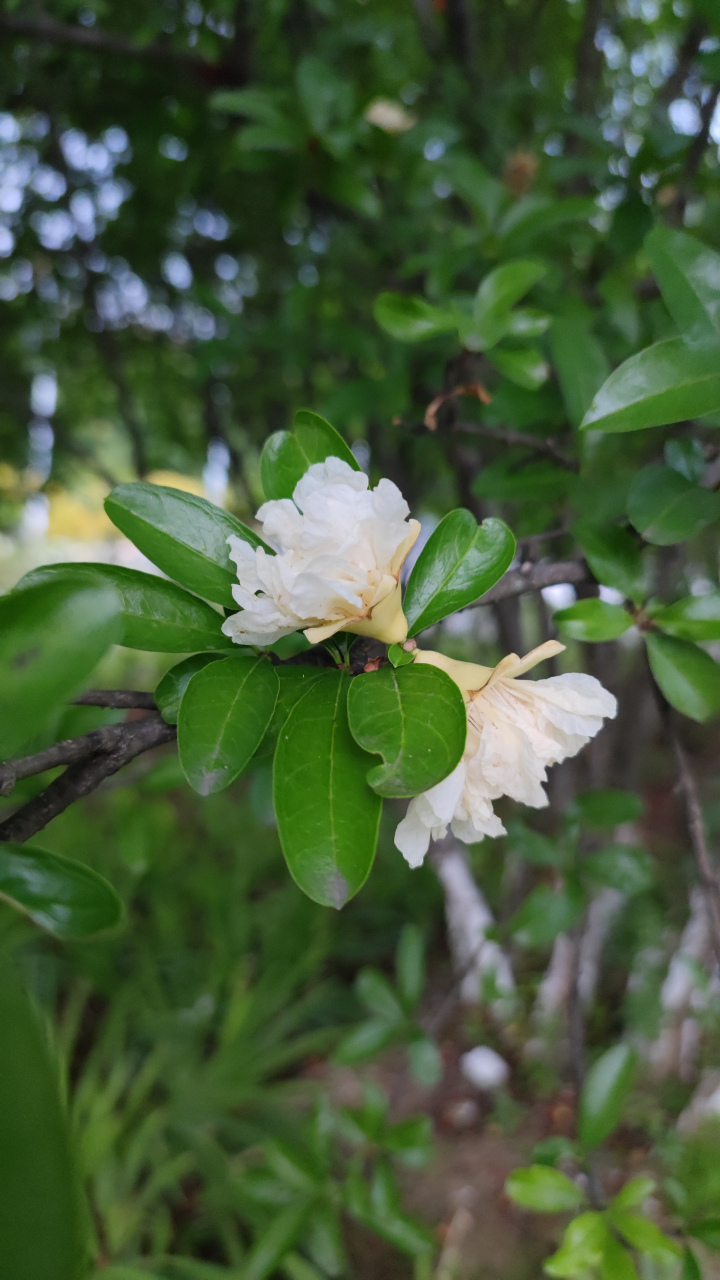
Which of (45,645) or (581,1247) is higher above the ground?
(45,645)

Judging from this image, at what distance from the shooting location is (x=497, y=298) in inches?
23.3

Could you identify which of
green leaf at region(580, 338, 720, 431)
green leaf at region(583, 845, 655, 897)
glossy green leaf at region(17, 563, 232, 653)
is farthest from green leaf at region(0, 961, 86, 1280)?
green leaf at region(583, 845, 655, 897)

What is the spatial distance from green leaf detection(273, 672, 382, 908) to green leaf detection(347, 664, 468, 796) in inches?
A: 0.8

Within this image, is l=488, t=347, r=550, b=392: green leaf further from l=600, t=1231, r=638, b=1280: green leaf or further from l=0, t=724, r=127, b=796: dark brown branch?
l=600, t=1231, r=638, b=1280: green leaf

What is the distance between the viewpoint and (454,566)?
1.31 ft

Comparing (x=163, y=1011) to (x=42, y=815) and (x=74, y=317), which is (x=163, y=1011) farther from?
(x=74, y=317)

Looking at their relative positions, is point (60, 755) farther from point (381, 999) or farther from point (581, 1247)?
point (381, 999)

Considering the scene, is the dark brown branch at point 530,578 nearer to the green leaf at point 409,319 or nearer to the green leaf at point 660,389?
the green leaf at point 660,389

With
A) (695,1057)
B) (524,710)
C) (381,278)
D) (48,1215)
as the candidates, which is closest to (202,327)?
(381,278)

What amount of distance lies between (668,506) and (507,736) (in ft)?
0.75

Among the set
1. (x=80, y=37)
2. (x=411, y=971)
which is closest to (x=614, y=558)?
(x=411, y=971)

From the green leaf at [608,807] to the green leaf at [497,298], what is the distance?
19.5 inches

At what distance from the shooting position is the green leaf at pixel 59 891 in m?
0.33

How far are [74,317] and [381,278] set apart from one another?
0.98 meters
